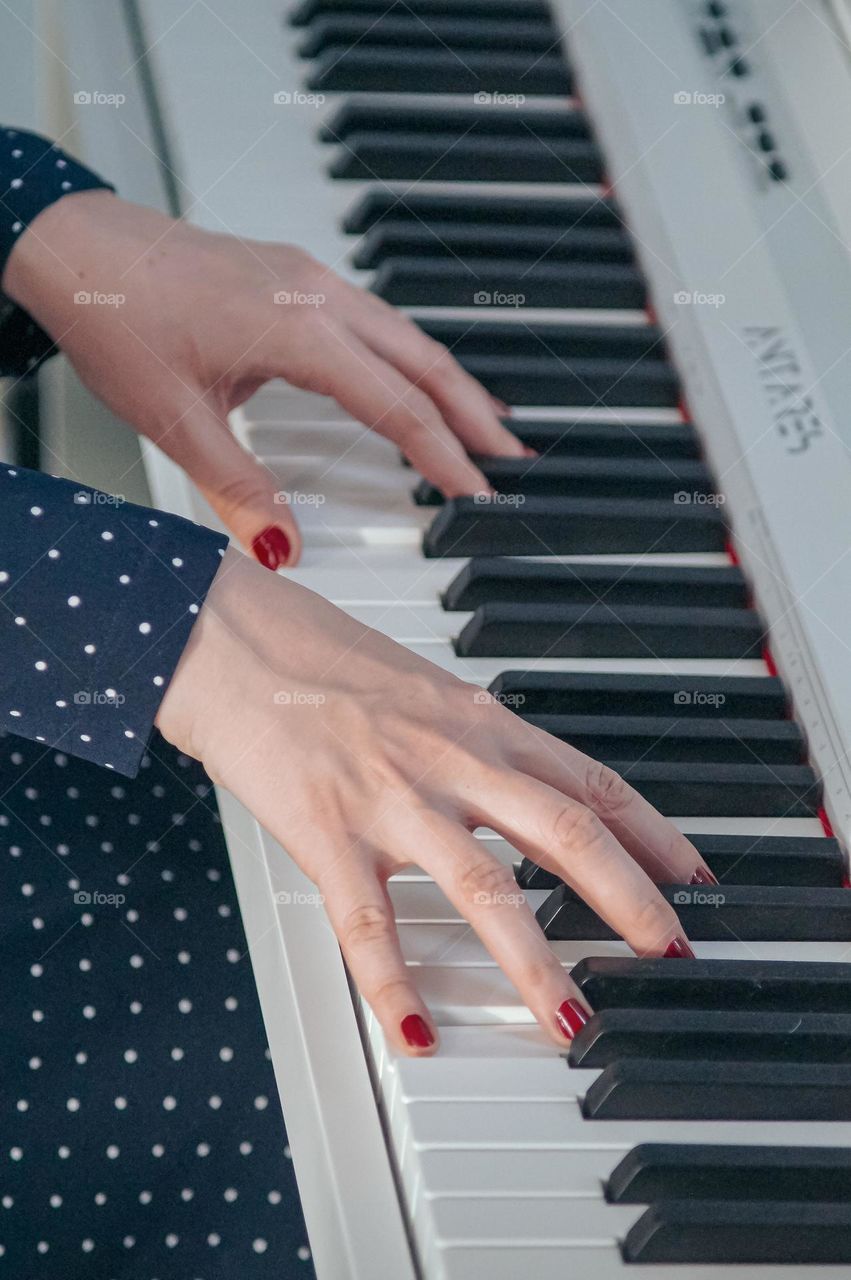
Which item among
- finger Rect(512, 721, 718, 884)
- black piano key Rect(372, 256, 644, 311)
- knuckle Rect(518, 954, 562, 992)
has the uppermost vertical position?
black piano key Rect(372, 256, 644, 311)

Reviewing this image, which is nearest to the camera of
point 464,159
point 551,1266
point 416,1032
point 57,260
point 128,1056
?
point 551,1266

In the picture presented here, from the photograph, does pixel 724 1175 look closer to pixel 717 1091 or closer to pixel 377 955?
pixel 717 1091

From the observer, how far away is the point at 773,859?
1087mm

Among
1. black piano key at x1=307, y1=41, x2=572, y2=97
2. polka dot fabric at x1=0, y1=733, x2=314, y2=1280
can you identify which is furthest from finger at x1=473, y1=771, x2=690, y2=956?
black piano key at x1=307, y1=41, x2=572, y2=97

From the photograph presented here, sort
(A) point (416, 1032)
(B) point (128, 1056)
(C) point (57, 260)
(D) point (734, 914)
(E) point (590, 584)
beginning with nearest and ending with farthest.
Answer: (A) point (416, 1032) < (D) point (734, 914) < (B) point (128, 1056) < (E) point (590, 584) < (C) point (57, 260)

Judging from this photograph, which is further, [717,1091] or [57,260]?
→ [57,260]

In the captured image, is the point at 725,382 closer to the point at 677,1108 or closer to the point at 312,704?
the point at 312,704

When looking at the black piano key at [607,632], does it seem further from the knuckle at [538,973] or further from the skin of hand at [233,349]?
the knuckle at [538,973]

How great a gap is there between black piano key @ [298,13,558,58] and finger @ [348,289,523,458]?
1.44ft

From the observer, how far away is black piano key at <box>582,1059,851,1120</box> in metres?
0.90

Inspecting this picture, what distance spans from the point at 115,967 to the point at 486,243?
2.63 ft

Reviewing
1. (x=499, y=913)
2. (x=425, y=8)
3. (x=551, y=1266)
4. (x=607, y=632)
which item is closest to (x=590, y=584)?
(x=607, y=632)

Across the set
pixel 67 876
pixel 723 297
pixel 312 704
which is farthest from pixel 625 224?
pixel 67 876

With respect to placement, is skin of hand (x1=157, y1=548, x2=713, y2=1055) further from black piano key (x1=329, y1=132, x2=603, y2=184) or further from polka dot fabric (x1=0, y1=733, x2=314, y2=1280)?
black piano key (x1=329, y1=132, x2=603, y2=184)
